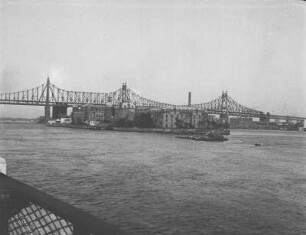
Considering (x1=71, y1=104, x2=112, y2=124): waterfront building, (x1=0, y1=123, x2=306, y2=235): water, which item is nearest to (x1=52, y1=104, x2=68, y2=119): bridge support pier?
(x1=71, y1=104, x2=112, y2=124): waterfront building

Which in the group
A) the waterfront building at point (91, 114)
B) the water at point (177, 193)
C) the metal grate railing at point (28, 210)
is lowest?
the water at point (177, 193)

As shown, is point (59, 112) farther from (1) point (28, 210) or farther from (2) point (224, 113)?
(1) point (28, 210)

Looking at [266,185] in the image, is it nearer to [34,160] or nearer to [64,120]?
[34,160]

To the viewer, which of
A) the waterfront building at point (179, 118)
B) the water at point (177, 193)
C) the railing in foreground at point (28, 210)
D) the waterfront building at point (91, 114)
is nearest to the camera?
the railing in foreground at point (28, 210)

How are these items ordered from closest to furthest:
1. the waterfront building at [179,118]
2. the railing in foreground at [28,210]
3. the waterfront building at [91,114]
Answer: the railing in foreground at [28,210] → the waterfront building at [179,118] → the waterfront building at [91,114]

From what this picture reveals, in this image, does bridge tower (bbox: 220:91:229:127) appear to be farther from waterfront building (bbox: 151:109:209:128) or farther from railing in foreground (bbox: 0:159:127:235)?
railing in foreground (bbox: 0:159:127:235)

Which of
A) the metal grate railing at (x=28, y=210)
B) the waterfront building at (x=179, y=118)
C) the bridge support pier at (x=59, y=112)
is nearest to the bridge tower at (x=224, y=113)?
the waterfront building at (x=179, y=118)

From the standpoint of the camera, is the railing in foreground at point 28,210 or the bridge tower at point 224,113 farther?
the bridge tower at point 224,113

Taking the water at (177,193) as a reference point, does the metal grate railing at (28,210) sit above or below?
above

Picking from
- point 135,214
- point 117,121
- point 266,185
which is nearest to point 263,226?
point 135,214

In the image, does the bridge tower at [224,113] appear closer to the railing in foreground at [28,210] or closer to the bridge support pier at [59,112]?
the bridge support pier at [59,112]

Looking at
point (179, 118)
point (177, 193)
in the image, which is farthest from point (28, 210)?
point (179, 118)
